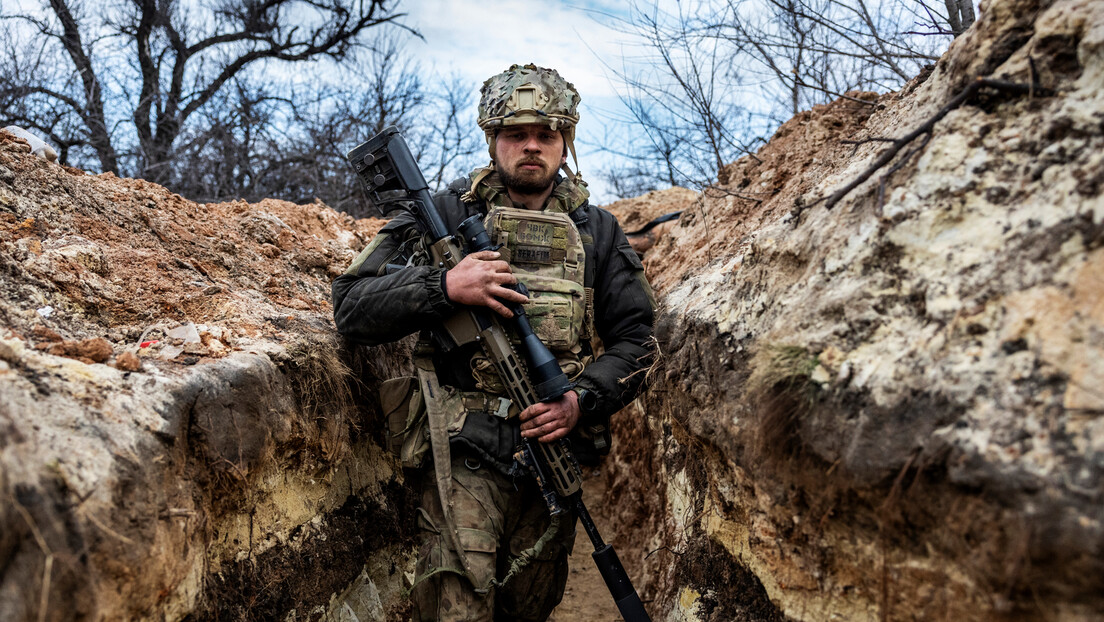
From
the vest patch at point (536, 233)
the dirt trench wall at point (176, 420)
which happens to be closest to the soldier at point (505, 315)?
the vest patch at point (536, 233)

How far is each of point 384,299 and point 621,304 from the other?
111 cm

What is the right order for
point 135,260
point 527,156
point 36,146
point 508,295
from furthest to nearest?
point 36,146 → point 527,156 → point 135,260 → point 508,295

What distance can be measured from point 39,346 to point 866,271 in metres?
2.56

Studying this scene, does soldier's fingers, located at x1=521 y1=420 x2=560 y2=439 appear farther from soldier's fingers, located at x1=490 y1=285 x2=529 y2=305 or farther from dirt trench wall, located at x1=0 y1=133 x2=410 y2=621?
dirt trench wall, located at x1=0 y1=133 x2=410 y2=621

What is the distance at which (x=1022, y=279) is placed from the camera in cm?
172

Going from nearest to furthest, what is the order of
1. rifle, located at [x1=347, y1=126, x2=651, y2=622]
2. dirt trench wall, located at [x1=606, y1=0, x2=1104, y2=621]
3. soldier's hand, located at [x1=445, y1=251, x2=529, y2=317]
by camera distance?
dirt trench wall, located at [x1=606, y1=0, x2=1104, y2=621]
soldier's hand, located at [x1=445, y1=251, x2=529, y2=317]
rifle, located at [x1=347, y1=126, x2=651, y2=622]

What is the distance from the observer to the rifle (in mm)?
3043

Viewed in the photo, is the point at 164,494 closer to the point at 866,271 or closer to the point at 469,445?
the point at 469,445

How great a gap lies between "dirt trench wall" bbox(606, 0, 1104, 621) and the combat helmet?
3.64ft

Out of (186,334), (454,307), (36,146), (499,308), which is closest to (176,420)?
(186,334)

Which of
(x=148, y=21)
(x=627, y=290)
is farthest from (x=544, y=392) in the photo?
(x=148, y=21)

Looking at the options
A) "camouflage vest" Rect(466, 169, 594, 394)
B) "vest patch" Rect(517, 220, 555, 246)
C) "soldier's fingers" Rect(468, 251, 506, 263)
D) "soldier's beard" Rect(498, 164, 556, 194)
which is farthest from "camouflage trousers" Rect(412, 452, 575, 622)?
"soldier's beard" Rect(498, 164, 556, 194)

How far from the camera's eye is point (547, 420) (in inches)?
119

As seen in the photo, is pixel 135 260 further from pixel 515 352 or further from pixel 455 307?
pixel 515 352
